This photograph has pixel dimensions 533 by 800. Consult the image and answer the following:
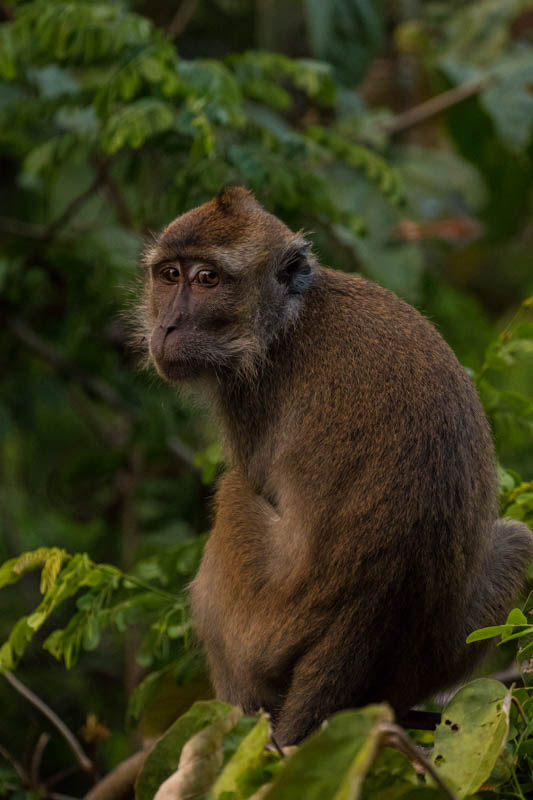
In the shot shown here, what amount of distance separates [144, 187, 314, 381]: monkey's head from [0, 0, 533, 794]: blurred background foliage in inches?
14.2

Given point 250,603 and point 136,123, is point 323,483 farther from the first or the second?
point 136,123

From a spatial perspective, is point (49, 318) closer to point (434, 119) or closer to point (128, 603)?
point (128, 603)

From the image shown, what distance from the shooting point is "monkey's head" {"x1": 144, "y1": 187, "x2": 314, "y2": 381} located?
399cm

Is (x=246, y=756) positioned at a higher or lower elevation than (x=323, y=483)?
lower

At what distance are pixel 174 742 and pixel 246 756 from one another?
0.30 m

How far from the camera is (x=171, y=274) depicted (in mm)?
4180

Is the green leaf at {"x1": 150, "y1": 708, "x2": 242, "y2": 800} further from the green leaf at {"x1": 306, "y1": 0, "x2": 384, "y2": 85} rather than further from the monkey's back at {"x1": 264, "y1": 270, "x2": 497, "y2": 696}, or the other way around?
the green leaf at {"x1": 306, "y1": 0, "x2": 384, "y2": 85}

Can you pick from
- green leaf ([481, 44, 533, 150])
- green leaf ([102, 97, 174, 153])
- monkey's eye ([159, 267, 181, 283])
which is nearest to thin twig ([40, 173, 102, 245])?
green leaf ([102, 97, 174, 153])

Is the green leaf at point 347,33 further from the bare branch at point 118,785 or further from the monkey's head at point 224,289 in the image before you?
the bare branch at point 118,785

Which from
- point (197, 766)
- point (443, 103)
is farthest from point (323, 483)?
point (443, 103)

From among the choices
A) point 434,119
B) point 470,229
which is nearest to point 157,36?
point 470,229

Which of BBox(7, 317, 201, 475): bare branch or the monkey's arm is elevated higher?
BBox(7, 317, 201, 475): bare branch

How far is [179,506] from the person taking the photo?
7008 mm

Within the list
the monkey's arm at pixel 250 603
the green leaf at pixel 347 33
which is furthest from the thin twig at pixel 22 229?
the monkey's arm at pixel 250 603
